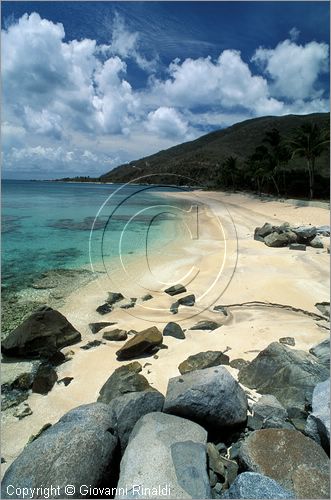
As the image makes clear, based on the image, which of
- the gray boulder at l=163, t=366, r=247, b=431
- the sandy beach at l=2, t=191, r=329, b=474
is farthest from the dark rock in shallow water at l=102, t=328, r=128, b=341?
the gray boulder at l=163, t=366, r=247, b=431

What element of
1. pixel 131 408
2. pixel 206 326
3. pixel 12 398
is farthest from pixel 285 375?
pixel 12 398

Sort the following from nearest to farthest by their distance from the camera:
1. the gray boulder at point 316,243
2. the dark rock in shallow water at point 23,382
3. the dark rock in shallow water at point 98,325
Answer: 1. the dark rock in shallow water at point 23,382
2. the dark rock in shallow water at point 98,325
3. the gray boulder at point 316,243

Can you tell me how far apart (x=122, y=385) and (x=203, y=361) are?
1575mm

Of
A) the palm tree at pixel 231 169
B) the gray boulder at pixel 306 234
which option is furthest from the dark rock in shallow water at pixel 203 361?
the palm tree at pixel 231 169

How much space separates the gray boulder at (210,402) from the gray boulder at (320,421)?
860 mm

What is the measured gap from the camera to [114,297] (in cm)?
1118

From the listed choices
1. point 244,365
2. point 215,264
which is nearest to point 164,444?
point 244,365

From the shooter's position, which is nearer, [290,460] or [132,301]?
[290,460]

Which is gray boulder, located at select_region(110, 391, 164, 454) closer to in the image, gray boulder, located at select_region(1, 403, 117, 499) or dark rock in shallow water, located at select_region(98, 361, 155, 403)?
gray boulder, located at select_region(1, 403, 117, 499)

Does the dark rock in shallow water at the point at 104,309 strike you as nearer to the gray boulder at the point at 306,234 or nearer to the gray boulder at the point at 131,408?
the gray boulder at the point at 131,408

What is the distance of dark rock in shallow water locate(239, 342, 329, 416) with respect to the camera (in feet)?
15.5

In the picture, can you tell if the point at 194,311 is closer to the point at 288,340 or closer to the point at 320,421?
the point at 288,340

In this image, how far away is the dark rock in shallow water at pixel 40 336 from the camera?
7.23 meters

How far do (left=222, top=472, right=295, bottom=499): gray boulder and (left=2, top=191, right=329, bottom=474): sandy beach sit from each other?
8.50 ft
